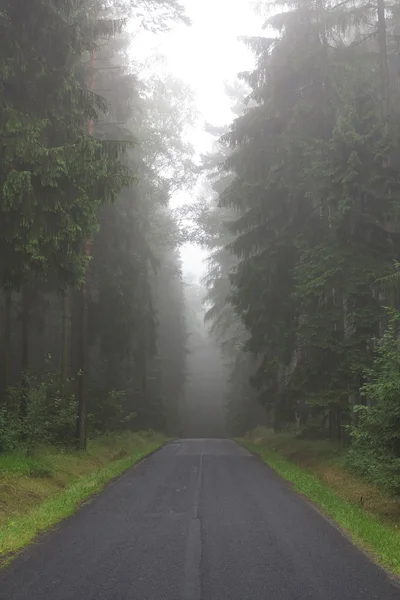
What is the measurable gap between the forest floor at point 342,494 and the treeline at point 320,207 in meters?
0.86

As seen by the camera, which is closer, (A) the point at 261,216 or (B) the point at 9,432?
(B) the point at 9,432

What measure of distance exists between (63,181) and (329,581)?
8.38 meters

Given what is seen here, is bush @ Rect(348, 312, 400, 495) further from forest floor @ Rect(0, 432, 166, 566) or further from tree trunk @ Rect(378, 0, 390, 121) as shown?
tree trunk @ Rect(378, 0, 390, 121)

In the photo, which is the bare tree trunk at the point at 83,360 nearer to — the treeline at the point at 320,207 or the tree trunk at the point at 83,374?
the tree trunk at the point at 83,374

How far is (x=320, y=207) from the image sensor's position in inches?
753

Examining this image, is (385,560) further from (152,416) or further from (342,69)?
(152,416)

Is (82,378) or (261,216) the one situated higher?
(261,216)

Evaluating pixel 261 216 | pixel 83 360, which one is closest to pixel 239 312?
pixel 261 216

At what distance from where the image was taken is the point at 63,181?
425 inches

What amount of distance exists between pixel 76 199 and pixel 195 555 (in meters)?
7.02

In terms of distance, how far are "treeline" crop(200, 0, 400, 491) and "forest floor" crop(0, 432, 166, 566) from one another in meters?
6.08

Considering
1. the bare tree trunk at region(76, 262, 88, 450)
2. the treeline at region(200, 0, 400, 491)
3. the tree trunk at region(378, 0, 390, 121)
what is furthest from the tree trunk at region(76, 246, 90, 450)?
the tree trunk at region(378, 0, 390, 121)

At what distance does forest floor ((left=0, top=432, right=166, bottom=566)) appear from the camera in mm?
8359

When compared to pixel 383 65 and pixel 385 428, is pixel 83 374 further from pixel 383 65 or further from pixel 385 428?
pixel 383 65
